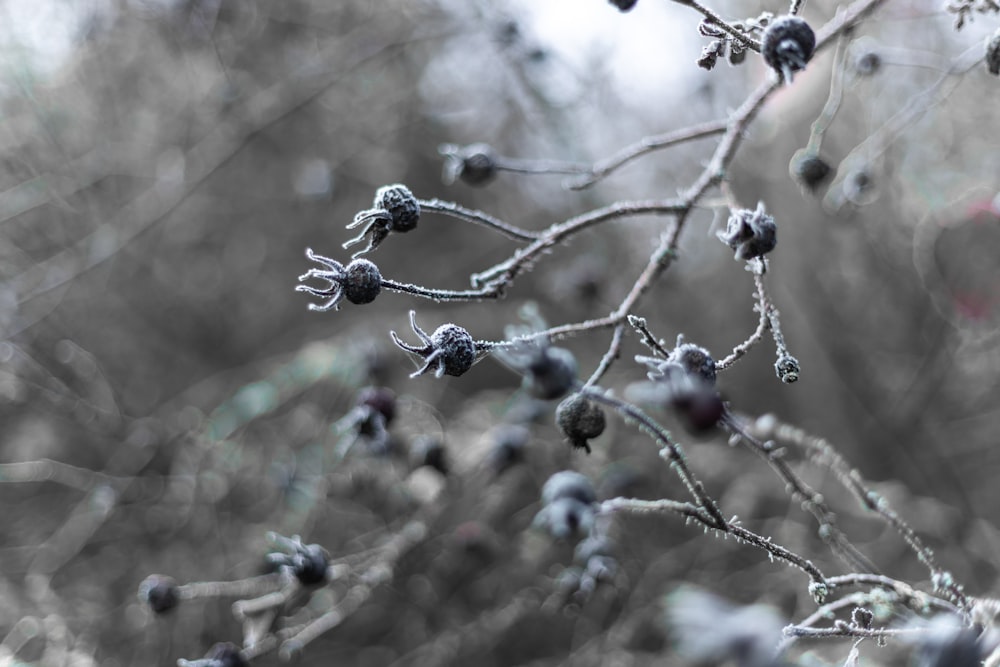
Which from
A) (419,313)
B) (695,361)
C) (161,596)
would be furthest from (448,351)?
(419,313)

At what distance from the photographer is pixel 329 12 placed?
7.96ft

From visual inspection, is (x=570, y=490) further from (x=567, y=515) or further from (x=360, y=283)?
(x=360, y=283)

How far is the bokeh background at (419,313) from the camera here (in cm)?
158

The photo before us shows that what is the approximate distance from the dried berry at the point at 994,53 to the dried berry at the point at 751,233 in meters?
0.32

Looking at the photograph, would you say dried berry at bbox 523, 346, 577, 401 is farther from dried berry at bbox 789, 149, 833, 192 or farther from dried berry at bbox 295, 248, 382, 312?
dried berry at bbox 789, 149, 833, 192

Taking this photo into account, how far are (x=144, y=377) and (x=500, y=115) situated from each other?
1348 millimetres

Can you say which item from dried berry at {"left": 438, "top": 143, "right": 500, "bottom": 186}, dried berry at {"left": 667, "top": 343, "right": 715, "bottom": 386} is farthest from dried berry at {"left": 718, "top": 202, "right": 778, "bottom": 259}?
dried berry at {"left": 438, "top": 143, "right": 500, "bottom": 186}

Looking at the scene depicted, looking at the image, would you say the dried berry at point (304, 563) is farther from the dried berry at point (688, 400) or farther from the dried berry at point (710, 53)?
the dried berry at point (710, 53)

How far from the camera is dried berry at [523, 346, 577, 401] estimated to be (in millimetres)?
632

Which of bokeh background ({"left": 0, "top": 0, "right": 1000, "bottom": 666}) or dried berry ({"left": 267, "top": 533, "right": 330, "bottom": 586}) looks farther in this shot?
bokeh background ({"left": 0, "top": 0, "right": 1000, "bottom": 666})

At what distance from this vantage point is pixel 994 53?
80 centimetres

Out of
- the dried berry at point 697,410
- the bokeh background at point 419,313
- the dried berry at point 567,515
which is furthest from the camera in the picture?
the bokeh background at point 419,313

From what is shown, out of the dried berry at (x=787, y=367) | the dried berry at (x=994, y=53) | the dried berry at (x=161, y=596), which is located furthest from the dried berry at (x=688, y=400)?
the dried berry at (x=161, y=596)

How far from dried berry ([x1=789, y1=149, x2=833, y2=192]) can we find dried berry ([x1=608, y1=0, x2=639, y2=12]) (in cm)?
33
